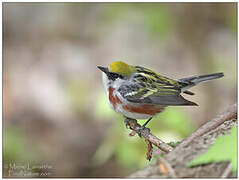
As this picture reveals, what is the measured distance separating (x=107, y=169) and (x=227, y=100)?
3260 millimetres

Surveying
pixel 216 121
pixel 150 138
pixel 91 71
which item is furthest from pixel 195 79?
pixel 91 71

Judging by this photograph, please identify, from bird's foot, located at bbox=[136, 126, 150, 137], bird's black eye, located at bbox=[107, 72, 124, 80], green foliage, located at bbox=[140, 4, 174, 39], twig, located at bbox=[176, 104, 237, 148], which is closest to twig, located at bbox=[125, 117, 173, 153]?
bird's foot, located at bbox=[136, 126, 150, 137]

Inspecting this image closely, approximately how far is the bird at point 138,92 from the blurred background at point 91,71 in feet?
2.55

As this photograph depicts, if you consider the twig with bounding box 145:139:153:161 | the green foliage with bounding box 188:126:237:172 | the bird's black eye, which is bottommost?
the twig with bounding box 145:139:153:161

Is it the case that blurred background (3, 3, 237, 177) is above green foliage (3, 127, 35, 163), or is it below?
above

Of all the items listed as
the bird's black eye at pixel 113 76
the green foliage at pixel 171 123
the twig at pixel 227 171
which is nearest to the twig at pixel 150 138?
the bird's black eye at pixel 113 76

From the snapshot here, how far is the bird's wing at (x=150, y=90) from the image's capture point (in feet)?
15.2

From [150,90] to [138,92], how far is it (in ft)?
0.53

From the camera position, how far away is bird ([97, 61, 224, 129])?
4520 mm

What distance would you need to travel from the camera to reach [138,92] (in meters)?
4.68

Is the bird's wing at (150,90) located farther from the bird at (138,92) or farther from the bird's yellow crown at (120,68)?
the bird's yellow crown at (120,68)

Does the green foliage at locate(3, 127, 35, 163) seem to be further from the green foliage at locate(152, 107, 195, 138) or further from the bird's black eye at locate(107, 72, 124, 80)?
the bird's black eye at locate(107, 72, 124, 80)

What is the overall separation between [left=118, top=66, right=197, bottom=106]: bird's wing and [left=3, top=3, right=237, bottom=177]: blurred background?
78 centimetres

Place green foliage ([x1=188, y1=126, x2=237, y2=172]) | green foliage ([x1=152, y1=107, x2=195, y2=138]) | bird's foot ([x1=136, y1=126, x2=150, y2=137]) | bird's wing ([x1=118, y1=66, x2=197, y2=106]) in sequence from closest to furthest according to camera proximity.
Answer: green foliage ([x1=188, y1=126, x2=237, y2=172]) → bird's foot ([x1=136, y1=126, x2=150, y2=137]) → bird's wing ([x1=118, y1=66, x2=197, y2=106]) → green foliage ([x1=152, y1=107, x2=195, y2=138])
